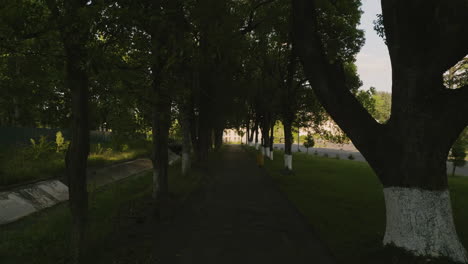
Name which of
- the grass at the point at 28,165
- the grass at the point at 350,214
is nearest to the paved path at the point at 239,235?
the grass at the point at 350,214

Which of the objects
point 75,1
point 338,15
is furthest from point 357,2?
point 75,1

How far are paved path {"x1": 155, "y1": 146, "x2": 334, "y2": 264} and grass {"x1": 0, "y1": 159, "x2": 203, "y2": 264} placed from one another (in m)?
0.54

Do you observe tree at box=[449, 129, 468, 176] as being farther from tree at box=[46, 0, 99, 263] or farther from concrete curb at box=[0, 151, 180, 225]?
tree at box=[46, 0, 99, 263]

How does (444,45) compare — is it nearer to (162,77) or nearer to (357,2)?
(162,77)

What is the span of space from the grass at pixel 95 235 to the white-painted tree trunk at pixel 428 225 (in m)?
4.39

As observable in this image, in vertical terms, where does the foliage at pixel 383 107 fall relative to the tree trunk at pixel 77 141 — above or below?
above

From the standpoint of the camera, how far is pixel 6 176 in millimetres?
10039

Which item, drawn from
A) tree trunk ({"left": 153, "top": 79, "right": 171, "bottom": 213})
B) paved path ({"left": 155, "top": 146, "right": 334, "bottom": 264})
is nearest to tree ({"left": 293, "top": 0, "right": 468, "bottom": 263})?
paved path ({"left": 155, "top": 146, "right": 334, "bottom": 264})

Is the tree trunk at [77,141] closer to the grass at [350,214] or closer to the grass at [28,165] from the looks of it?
the grass at [350,214]

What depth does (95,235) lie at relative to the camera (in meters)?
6.03

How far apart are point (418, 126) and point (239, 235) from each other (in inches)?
165

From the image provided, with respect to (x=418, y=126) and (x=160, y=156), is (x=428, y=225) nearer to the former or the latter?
(x=418, y=126)

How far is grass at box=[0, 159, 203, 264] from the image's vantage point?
5164 mm

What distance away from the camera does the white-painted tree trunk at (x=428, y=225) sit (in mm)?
4812
